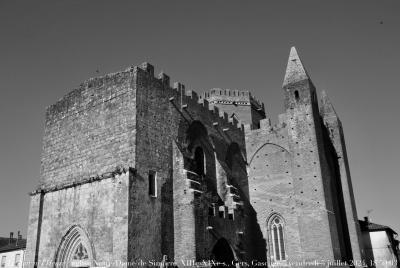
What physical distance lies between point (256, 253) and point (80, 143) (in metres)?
11.5

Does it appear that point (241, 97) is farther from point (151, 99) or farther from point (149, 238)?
point (149, 238)

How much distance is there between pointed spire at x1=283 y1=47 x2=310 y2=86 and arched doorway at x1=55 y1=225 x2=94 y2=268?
1394 cm

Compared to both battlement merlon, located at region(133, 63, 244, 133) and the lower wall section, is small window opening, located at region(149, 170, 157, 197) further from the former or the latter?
battlement merlon, located at region(133, 63, 244, 133)

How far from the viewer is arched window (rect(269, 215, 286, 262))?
→ 22.4 meters

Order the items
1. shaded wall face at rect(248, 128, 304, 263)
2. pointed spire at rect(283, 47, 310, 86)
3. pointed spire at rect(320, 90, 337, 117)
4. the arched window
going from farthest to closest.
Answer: pointed spire at rect(320, 90, 337, 117) → pointed spire at rect(283, 47, 310, 86) → the arched window → shaded wall face at rect(248, 128, 304, 263)

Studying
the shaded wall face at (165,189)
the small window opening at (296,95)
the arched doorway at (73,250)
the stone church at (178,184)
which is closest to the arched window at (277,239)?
the stone church at (178,184)

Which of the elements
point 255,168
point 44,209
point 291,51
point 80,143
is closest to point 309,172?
point 255,168

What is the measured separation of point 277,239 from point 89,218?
36.8 ft

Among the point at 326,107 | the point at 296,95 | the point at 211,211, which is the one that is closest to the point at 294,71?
the point at 296,95

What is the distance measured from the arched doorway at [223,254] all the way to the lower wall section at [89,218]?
539 cm

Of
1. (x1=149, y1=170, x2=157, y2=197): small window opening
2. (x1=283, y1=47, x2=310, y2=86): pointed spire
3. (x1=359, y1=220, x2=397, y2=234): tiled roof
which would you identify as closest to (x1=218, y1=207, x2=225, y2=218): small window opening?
(x1=149, y1=170, x2=157, y2=197): small window opening

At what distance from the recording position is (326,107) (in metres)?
27.0

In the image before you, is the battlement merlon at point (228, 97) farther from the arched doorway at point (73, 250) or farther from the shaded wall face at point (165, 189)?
the arched doorway at point (73, 250)

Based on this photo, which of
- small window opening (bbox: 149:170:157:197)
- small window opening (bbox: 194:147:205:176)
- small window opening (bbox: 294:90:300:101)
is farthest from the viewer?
small window opening (bbox: 294:90:300:101)
